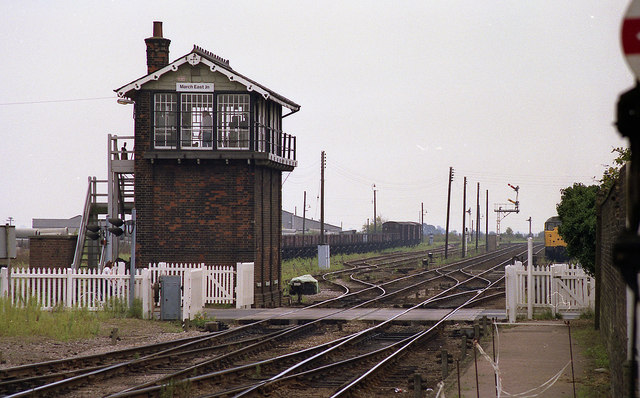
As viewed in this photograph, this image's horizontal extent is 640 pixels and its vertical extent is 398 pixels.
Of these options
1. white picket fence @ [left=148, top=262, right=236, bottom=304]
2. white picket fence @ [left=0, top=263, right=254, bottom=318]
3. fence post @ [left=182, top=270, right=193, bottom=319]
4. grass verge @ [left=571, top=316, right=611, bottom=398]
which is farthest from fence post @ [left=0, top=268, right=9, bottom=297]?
grass verge @ [left=571, top=316, right=611, bottom=398]

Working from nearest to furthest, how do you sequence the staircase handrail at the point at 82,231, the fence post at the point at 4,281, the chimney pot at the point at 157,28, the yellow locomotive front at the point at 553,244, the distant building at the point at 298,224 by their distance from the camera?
the fence post at the point at 4,281, the chimney pot at the point at 157,28, the staircase handrail at the point at 82,231, the yellow locomotive front at the point at 553,244, the distant building at the point at 298,224

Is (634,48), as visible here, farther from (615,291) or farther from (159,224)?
(159,224)

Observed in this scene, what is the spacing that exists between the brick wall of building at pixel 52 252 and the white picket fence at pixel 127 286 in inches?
176

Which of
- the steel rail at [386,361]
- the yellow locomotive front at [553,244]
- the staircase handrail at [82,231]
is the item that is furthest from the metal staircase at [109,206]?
the yellow locomotive front at [553,244]

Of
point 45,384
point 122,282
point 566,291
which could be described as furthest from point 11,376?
point 566,291

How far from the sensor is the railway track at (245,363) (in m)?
10.4

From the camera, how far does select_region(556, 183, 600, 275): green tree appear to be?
19047mm

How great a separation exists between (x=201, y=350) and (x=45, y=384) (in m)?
3.87

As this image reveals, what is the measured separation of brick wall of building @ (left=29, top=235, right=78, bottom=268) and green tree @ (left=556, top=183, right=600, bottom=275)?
1619cm

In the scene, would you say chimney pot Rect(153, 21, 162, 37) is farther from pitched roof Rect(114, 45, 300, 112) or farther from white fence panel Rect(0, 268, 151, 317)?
white fence panel Rect(0, 268, 151, 317)

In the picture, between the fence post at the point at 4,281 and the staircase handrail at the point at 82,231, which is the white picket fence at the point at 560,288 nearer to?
the fence post at the point at 4,281

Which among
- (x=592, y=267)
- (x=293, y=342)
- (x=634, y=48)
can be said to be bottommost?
(x=293, y=342)

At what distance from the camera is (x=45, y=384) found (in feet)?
34.7

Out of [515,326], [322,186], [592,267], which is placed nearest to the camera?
[515,326]
